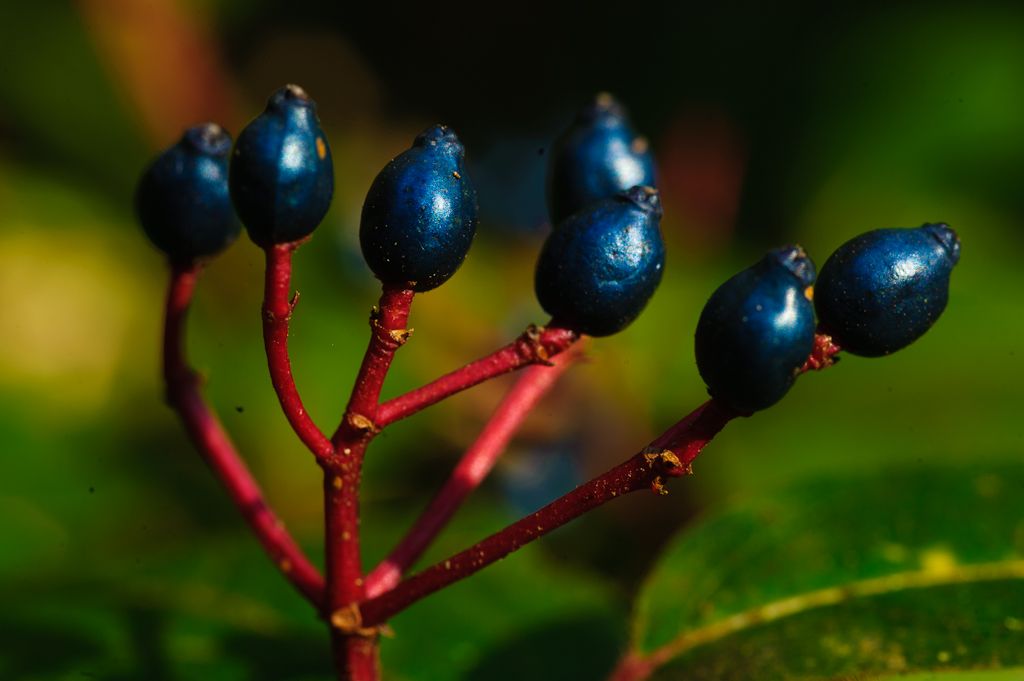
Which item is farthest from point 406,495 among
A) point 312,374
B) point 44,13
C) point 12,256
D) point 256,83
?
point 44,13

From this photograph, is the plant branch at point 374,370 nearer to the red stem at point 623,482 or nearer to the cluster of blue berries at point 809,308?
the red stem at point 623,482

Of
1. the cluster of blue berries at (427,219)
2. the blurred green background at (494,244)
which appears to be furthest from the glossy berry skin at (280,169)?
the blurred green background at (494,244)

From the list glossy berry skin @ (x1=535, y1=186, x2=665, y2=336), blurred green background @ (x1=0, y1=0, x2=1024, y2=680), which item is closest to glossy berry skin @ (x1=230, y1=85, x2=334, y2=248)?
glossy berry skin @ (x1=535, y1=186, x2=665, y2=336)

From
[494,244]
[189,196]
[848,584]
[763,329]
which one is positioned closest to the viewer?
[763,329]

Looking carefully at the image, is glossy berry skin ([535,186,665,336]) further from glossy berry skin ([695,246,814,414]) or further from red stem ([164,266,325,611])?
red stem ([164,266,325,611])

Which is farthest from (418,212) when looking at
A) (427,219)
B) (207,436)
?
(207,436)

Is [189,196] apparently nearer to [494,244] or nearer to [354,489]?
[354,489]
